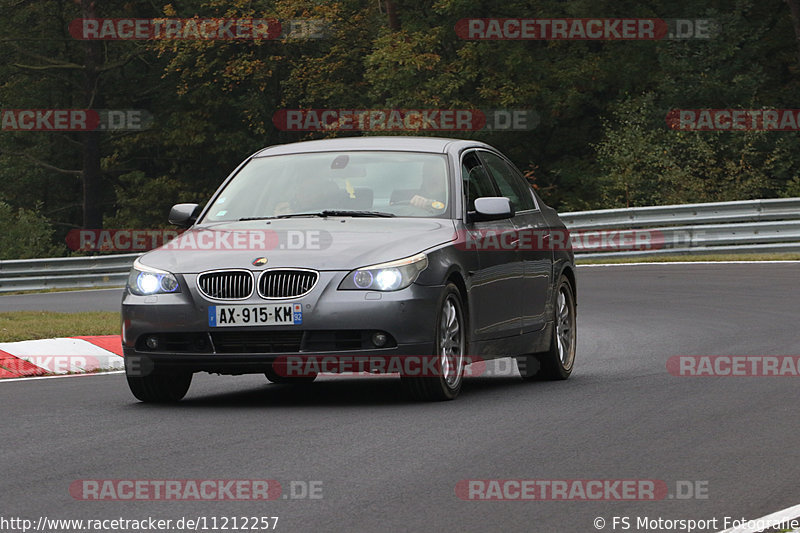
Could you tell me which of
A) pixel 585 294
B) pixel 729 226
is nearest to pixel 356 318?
pixel 585 294

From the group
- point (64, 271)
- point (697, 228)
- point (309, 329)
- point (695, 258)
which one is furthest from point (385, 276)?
point (64, 271)

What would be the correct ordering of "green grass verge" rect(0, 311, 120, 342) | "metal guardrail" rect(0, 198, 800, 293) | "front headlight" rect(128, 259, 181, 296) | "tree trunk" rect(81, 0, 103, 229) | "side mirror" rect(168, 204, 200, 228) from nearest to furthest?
1. "front headlight" rect(128, 259, 181, 296)
2. "side mirror" rect(168, 204, 200, 228)
3. "green grass verge" rect(0, 311, 120, 342)
4. "metal guardrail" rect(0, 198, 800, 293)
5. "tree trunk" rect(81, 0, 103, 229)

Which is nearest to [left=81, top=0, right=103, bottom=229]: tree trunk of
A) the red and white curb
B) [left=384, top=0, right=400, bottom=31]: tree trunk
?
[left=384, top=0, right=400, bottom=31]: tree trunk

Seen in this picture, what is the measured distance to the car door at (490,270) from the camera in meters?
10.4

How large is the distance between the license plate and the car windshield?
123 centimetres

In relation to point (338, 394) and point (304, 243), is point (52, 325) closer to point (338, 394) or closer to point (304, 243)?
point (338, 394)

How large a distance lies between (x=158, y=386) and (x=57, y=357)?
3.30 m

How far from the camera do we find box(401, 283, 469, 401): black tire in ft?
31.7

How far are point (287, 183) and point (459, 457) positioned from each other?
3798 millimetres

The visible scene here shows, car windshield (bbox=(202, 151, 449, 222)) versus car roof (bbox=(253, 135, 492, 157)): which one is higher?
car roof (bbox=(253, 135, 492, 157))

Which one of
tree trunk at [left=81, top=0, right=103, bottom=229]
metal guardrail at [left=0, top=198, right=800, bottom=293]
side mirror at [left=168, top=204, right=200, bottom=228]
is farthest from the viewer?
tree trunk at [left=81, top=0, right=103, bottom=229]

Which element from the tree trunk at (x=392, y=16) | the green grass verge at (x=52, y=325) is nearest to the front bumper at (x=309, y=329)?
the green grass verge at (x=52, y=325)

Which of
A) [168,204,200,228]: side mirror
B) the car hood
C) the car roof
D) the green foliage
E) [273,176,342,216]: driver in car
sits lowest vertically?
the green foliage

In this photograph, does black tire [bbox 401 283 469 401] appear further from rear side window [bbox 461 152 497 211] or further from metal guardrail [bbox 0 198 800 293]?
metal guardrail [bbox 0 198 800 293]
